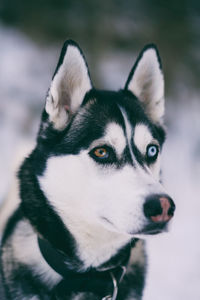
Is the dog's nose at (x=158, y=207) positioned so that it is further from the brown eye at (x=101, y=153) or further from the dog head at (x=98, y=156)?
the brown eye at (x=101, y=153)

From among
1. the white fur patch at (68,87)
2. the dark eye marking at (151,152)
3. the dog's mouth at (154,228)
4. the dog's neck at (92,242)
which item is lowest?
the dog's neck at (92,242)

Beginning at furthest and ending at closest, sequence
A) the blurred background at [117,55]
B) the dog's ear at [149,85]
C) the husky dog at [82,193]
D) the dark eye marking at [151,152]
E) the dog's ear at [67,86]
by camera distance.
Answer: the blurred background at [117,55]
the dog's ear at [149,85]
the dark eye marking at [151,152]
the dog's ear at [67,86]
the husky dog at [82,193]

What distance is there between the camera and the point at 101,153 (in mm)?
1905

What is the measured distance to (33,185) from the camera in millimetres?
2008

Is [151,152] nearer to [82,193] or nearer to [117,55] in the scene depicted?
[82,193]

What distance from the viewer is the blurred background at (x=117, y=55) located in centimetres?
659

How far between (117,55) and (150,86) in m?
5.69

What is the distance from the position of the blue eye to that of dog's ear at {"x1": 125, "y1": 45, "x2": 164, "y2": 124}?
0.31m

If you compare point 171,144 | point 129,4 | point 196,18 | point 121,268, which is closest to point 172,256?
point 121,268

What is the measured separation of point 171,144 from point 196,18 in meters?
2.52

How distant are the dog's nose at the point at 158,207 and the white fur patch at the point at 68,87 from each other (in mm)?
714

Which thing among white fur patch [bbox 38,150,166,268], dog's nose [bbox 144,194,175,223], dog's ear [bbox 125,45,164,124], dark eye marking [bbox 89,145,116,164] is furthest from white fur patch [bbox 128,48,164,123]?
dog's nose [bbox 144,194,175,223]

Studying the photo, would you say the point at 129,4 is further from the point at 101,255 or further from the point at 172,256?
the point at 101,255

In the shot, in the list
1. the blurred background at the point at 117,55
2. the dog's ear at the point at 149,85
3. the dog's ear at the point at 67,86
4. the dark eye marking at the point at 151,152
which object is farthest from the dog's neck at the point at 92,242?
the blurred background at the point at 117,55
